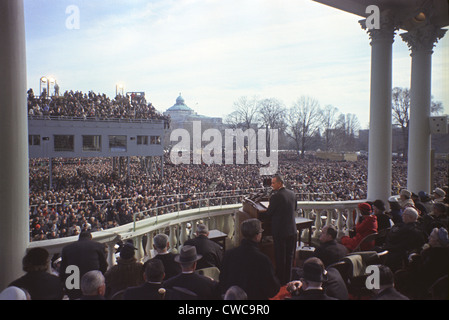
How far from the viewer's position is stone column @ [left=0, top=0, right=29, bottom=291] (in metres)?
3.91

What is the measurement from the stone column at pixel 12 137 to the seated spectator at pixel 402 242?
4.99 metres

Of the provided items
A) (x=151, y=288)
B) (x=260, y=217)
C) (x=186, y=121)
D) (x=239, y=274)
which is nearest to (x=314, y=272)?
(x=239, y=274)

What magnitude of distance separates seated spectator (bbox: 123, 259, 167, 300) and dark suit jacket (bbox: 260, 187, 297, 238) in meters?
2.00

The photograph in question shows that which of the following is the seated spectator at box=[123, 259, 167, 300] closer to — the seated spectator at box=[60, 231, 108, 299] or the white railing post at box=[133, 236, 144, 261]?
the seated spectator at box=[60, 231, 108, 299]

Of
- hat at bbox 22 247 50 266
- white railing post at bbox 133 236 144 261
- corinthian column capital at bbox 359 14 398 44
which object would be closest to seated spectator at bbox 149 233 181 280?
hat at bbox 22 247 50 266

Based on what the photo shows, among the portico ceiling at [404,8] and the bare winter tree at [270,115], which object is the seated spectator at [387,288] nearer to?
the portico ceiling at [404,8]

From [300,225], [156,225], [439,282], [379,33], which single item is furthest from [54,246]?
[379,33]

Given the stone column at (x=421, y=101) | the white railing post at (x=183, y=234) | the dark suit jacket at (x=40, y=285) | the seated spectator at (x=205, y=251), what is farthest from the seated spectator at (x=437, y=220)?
the dark suit jacket at (x=40, y=285)

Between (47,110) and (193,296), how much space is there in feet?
103

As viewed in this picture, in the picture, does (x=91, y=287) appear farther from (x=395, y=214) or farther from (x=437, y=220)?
(x=395, y=214)

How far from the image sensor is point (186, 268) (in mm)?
3117

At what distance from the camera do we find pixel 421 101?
28.1 feet

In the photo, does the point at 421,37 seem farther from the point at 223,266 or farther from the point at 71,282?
the point at 71,282
